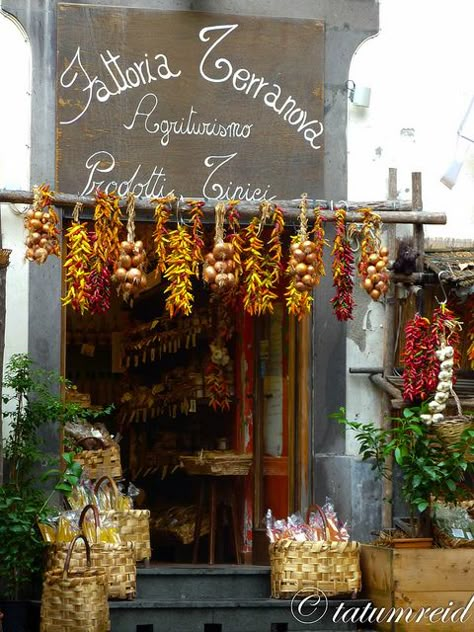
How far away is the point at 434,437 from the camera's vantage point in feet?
31.1

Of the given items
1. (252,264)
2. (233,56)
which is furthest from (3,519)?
(233,56)

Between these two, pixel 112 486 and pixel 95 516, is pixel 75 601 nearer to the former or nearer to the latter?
pixel 95 516

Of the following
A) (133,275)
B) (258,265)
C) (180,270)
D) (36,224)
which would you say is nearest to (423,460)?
(258,265)

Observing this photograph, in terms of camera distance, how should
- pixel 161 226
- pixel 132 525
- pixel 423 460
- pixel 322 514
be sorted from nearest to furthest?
pixel 161 226
pixel 423 460
pixel 322 514
pixel 132 525

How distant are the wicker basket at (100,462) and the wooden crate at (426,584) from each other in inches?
92.7

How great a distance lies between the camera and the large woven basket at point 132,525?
994 centimetres

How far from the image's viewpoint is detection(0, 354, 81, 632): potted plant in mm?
9188

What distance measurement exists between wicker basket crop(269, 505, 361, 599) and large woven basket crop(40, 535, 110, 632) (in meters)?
1.38

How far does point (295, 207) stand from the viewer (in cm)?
941

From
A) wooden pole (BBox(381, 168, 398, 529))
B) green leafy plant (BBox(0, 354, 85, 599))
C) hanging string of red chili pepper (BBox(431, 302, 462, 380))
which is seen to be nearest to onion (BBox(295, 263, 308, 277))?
hanging string of red chili pepper (BBox(431, 302, 462, 380))

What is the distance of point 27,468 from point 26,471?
2 centimetres

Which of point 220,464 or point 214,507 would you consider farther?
point 214,507

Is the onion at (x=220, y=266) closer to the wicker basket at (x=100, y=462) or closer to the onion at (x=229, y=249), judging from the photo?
the onion at (x=229, y=249)

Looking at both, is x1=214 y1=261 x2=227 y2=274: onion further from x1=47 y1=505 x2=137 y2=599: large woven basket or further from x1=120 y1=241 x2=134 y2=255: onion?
x1=47 y1=505 x2=137 y2=599: large woven basket
